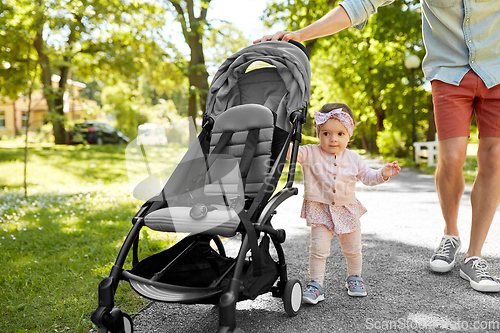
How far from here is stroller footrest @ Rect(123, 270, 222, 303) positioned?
2.00 metres

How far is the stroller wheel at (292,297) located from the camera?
7.90 feet

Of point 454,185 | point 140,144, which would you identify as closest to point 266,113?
point 140,144

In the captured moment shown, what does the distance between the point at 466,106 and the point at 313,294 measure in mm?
1727

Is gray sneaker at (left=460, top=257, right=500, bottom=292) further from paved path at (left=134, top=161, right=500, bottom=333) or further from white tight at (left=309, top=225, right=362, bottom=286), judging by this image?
white tight at (left=309, top=225, right=362, bottom=286)

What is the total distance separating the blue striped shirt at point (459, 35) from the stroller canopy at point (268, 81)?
0.55 meters

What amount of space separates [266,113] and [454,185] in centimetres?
152

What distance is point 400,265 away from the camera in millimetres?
3303

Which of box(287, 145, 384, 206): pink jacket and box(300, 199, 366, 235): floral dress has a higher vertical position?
box(287, 145, 384, 206): pink jacket

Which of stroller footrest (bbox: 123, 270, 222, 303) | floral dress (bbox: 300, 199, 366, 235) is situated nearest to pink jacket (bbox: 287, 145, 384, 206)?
floral dress (bbox: 300, 199, 366, 235)

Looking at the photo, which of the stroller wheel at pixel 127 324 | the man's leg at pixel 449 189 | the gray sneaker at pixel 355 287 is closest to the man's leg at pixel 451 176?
the man's leg at pixel 449 189

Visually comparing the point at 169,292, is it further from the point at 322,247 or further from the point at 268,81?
the point at 268,81

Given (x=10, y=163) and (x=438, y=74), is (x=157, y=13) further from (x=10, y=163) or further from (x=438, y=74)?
(x=438, y=74)

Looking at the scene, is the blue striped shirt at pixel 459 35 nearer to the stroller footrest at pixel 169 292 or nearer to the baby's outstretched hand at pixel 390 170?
the baby's outstretched hand at pixel 390 170

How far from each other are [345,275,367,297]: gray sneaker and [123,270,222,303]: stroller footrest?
1.08 m
